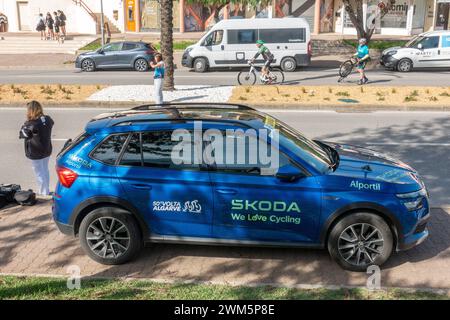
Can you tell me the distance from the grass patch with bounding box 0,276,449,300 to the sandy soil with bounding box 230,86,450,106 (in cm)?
1117

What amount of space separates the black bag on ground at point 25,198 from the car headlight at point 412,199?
5.07 m

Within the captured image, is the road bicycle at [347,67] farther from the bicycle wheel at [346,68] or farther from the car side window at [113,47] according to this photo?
the car side window at [113,47]

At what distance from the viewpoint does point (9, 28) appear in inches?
1596

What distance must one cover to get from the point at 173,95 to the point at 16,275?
12710 millimetres

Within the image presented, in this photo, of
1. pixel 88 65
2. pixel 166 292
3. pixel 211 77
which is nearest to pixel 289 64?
pixel 211 77

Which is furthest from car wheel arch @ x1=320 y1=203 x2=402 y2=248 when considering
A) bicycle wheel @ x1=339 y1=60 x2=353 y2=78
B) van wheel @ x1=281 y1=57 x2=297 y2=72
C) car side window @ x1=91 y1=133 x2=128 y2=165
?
van wheel @ x1=281 y1=57 x2=297 y2=72

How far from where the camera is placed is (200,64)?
982 inches

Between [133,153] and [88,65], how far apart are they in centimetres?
2129

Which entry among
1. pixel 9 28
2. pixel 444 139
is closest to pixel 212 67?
pixel 444 139

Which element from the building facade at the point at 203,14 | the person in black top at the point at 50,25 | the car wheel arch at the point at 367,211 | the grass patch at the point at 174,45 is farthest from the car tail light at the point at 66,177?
the building facade at the point at 203,14

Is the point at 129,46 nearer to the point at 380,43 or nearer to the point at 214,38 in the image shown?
the point at 214,38

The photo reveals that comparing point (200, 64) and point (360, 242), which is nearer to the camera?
point (360, 242)

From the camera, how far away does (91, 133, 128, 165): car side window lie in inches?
231
